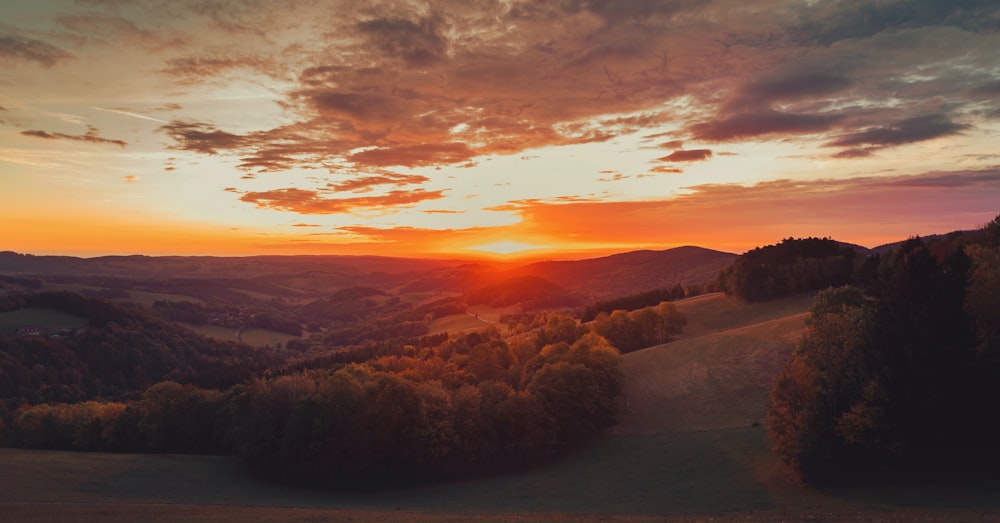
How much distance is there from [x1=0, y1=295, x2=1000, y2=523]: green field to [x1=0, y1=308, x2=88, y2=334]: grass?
12990cm

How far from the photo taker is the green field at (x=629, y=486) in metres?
29.0

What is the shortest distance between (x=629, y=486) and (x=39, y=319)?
191m

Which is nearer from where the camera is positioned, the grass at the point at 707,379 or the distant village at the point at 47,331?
the grass at the point at 707,379

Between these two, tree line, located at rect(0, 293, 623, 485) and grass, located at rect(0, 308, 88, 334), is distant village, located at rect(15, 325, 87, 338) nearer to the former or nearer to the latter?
grass, located at rect(0, 308, 88, 334)

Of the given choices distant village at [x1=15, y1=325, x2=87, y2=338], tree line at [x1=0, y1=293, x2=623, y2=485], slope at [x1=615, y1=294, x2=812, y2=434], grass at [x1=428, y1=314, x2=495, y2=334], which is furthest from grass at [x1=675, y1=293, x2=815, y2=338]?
distant village at [x1=15, y1=325, x2=87, y2=338]

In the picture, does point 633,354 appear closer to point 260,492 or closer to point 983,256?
point 983,256

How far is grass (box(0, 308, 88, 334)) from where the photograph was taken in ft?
498

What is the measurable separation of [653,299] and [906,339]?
10099cm

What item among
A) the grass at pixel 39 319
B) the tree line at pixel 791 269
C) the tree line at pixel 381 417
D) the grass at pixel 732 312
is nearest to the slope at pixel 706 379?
the tree line at pixel 381 417

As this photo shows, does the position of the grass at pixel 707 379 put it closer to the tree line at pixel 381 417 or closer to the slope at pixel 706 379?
the slope at pixel 706 379

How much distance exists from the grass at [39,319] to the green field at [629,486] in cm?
12990

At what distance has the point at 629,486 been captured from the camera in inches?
1609

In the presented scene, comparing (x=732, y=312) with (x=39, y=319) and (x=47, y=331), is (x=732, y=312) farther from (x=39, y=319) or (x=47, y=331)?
(x=39, y=319)

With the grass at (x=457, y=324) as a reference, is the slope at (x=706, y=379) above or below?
above
